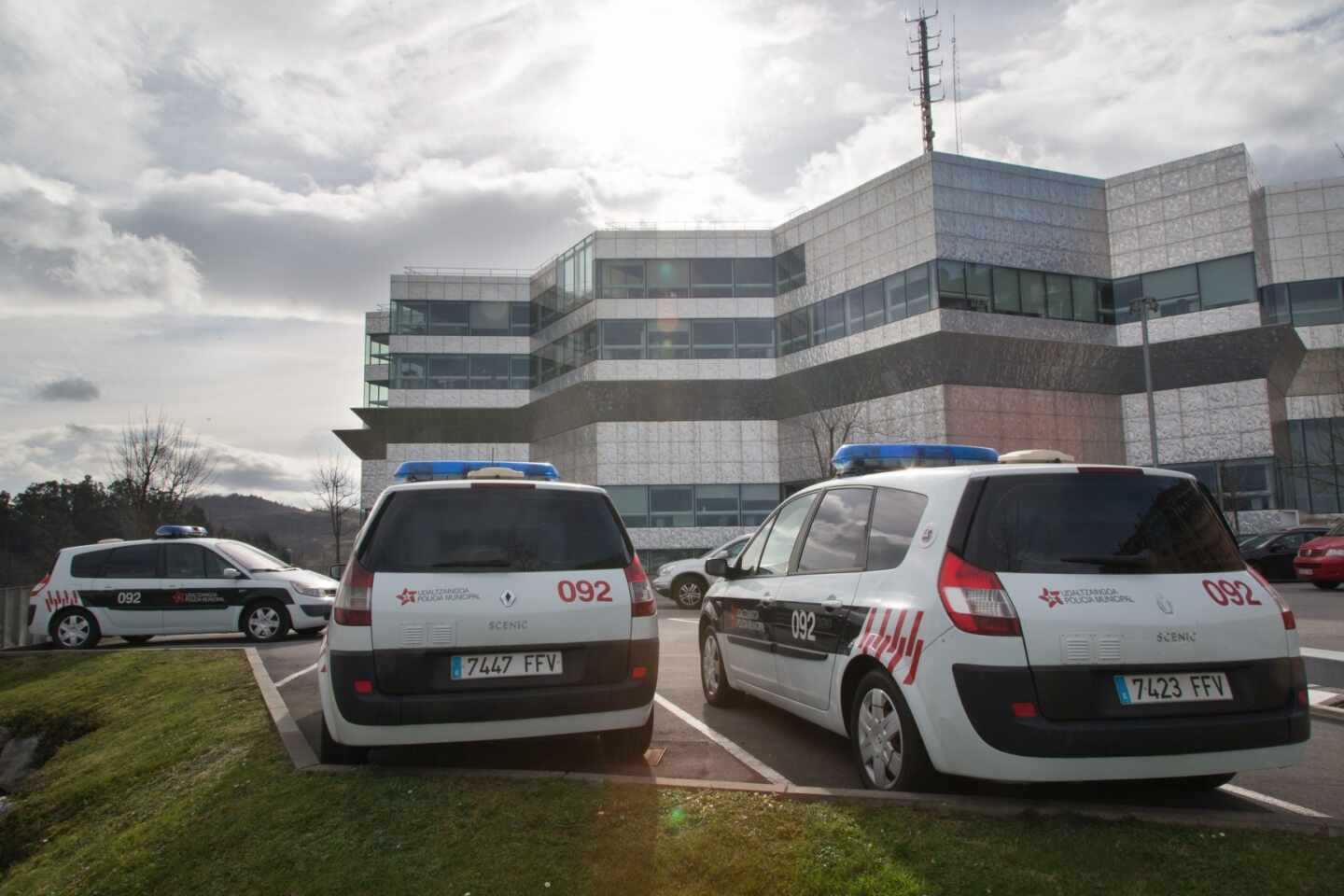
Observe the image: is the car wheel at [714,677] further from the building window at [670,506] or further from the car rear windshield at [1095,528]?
the building window at [670,506]

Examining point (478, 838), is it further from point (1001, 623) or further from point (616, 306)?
point (616, 306)

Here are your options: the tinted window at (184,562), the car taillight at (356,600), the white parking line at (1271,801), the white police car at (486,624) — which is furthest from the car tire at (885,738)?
the tinted window at (184,562)

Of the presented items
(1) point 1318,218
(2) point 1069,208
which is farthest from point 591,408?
(1) point 1318,218

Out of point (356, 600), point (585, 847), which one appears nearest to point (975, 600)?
point (585, 847)

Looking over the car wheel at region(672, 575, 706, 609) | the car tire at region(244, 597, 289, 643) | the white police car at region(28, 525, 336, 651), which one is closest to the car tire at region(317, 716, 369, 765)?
the white police car at region(28, 525, 336, 651)

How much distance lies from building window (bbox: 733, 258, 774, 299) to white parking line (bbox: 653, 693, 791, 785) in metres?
34.2

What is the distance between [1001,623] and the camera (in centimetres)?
411

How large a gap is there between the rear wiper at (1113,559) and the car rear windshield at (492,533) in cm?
254

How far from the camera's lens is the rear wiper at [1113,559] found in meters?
4.30

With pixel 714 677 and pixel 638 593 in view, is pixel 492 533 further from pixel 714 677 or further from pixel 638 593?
pixel 714 677

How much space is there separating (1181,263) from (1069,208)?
4469 millimetres

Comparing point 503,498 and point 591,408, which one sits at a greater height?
point 591,408

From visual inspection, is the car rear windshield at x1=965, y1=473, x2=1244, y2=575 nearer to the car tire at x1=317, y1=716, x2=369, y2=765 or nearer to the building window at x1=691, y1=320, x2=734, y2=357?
the car tire at x1=317, y1=716, x2=369, y2=765

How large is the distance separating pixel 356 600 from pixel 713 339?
3598cm
